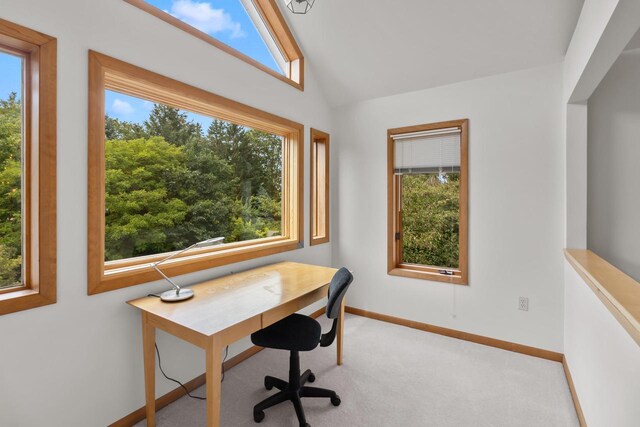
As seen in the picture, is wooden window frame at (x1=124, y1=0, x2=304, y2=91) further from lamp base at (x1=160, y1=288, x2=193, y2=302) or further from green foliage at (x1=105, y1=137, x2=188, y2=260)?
lamp base at (x1=160, y1=288, x2=193, y2=302)

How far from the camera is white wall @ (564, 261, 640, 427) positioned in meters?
1.10

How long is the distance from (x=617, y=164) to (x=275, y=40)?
3.10 meters

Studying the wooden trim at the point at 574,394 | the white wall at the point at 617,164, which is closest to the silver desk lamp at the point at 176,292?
the wooden trim at the point at 574,394

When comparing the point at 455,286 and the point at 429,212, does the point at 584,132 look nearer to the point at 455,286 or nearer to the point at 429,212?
the point at 429,212

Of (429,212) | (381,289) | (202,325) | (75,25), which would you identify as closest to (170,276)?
(202,325)

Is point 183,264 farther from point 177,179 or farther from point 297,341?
point 297,341

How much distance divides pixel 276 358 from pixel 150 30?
98.6 inches

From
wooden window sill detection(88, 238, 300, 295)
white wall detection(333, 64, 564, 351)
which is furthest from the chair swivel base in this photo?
white wall detection(333, 64, 564, 351)

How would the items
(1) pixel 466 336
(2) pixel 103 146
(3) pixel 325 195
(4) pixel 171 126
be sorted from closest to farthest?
(2) pixel 103 146
(4) pixel 171 126
(1) pixel 466 336
(3) pixel 325 195

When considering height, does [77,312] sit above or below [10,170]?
below

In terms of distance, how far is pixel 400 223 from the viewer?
11.0 ft

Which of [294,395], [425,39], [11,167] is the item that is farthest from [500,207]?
[11,167]

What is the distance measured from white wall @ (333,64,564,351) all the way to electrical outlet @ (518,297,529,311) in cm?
3

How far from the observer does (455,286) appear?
9.66 ft
